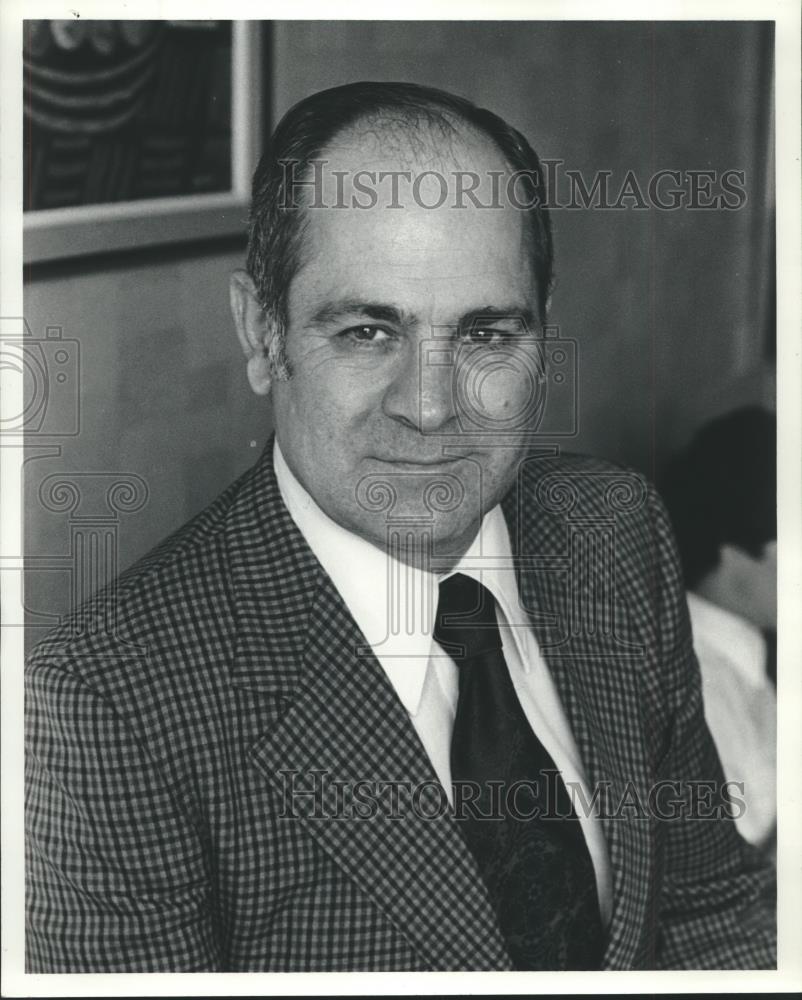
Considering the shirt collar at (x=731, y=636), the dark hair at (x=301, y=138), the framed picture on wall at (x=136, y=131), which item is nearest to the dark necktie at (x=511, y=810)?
the shirt collar at (x=731, y=636)

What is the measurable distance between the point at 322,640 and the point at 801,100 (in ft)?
2.50

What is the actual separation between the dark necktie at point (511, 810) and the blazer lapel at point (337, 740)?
3 cm

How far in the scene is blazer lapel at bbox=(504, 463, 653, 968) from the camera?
1294 mm

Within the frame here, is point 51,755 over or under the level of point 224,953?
over

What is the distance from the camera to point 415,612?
1.26 meters

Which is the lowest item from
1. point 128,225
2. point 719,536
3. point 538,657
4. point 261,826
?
point 261,826

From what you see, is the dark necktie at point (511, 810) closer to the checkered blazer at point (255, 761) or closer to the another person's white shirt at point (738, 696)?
the checkered blazer at point (255, 761)

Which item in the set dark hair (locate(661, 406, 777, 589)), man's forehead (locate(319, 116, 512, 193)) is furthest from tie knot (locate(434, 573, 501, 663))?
man's forehead (locate(319, 116, 512, 193))

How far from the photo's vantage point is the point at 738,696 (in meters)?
1.34

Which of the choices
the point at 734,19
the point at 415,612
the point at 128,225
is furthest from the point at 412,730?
the point at 734,19

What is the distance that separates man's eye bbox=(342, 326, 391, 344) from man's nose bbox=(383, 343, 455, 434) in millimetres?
28

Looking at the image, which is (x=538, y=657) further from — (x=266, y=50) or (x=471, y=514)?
(x=266, y=50)

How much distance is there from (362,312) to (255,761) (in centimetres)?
46

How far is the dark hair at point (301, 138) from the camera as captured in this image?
1221 mm
